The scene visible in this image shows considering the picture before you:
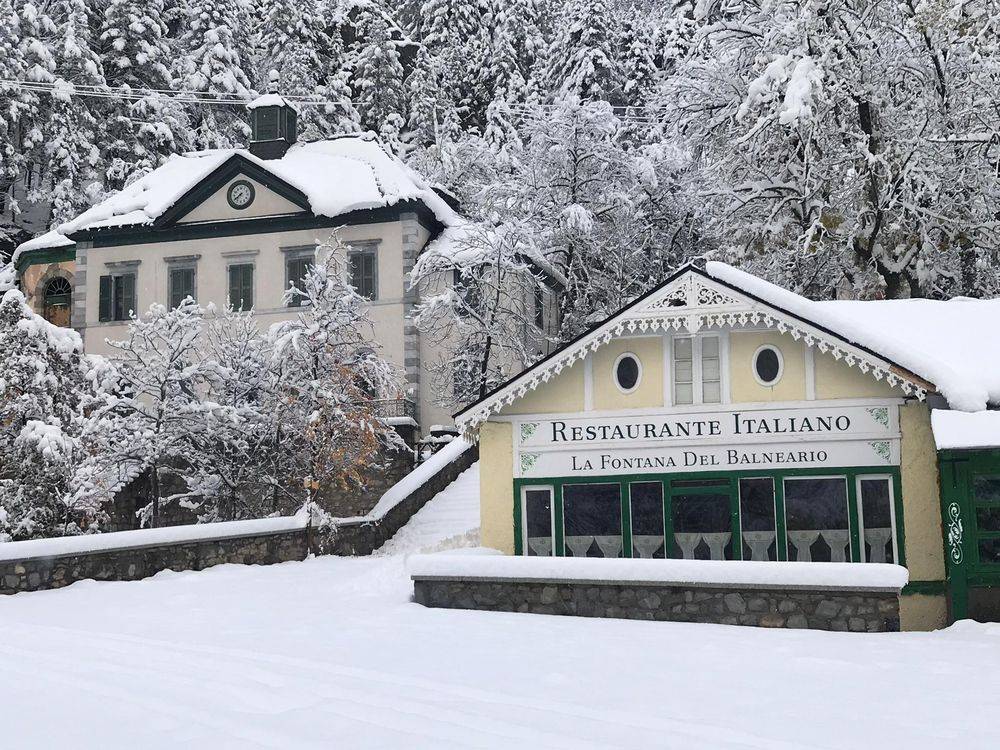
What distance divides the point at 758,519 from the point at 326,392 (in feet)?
31.9

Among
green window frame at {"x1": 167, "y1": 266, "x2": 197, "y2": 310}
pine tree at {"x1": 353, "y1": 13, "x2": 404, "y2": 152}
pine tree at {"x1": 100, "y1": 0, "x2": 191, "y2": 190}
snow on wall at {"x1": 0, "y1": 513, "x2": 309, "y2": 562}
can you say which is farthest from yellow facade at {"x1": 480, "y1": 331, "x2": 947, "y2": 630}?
pine tree at {"x1": 353, "y1": 13, "x2": 404, "y2": 152}

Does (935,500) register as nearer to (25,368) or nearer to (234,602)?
(234,602)

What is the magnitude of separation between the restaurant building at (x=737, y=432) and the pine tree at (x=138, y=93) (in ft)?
105

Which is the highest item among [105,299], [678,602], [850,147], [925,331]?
[850,147]

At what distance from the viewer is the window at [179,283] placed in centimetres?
3656

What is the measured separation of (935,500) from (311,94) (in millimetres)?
39094

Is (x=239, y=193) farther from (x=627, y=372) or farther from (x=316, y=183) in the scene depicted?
(x=627, y=372)

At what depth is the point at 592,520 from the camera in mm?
19156

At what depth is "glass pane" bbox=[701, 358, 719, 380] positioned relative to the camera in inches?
733

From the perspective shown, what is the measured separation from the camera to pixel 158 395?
25.7 meters

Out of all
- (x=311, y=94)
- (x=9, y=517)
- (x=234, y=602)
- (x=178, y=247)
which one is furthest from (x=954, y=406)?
(x=311, y=94)

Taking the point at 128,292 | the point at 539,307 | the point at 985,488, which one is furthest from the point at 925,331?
the point at 128,292

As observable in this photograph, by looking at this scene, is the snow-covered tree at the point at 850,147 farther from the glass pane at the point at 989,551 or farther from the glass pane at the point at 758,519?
the glass pane at the point at 989,551

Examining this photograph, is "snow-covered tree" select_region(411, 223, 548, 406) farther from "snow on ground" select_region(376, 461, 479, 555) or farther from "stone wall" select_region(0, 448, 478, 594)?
"stone wall" select_region(0, 448, 478, 594)
